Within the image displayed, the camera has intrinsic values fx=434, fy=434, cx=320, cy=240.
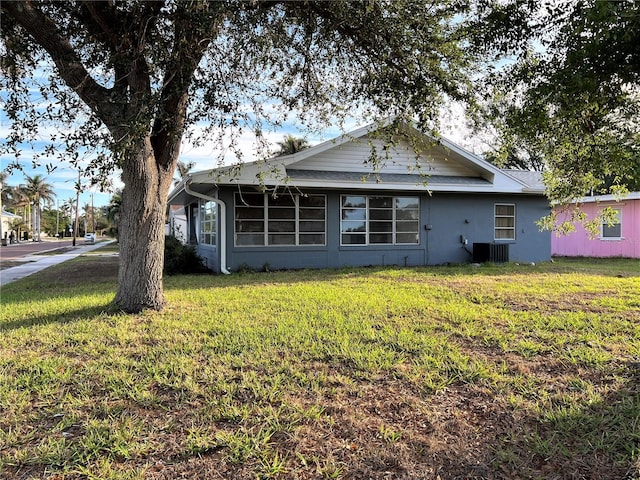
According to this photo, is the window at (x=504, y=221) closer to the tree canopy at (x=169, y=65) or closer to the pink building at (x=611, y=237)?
the pink building at (x=611, y=237)

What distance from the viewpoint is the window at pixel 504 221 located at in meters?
15.5

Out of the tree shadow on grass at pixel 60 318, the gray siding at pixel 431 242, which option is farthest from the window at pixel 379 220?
the tree shadow on grass at pixel 60 318

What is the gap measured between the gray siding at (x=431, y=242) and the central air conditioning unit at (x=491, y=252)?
27 centimetres

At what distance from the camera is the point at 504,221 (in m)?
15.6

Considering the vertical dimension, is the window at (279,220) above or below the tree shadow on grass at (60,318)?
above

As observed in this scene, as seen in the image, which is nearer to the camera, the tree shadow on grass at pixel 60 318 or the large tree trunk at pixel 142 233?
the tree shadow on grass at pixel 60 318

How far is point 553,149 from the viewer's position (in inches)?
246

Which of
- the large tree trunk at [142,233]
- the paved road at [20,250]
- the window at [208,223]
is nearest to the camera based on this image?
the large tree trunk at [142,233]

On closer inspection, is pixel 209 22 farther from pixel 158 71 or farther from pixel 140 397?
pixel 140 397

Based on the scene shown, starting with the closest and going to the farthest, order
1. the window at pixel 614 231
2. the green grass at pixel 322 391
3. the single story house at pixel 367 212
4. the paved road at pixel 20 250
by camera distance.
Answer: the green grass at pixel 322 391, the single story house at pixel 367 212, the window at pixel 614 231, the paved road at pixel 20 250

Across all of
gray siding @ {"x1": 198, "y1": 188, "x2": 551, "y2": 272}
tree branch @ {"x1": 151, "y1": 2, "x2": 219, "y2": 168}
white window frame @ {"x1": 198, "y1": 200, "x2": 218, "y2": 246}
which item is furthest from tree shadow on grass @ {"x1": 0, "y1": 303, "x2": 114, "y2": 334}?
white window frame @ {"x1": 198, "y1": 200, "x2": 218, "y2": 246}

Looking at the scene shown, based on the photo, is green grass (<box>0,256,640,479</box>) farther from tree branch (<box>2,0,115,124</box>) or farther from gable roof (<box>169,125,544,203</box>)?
gable roof (<box>169,125,544,203</box>)

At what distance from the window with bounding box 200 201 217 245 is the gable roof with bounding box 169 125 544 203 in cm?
98

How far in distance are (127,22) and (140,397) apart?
5285 millimetres
